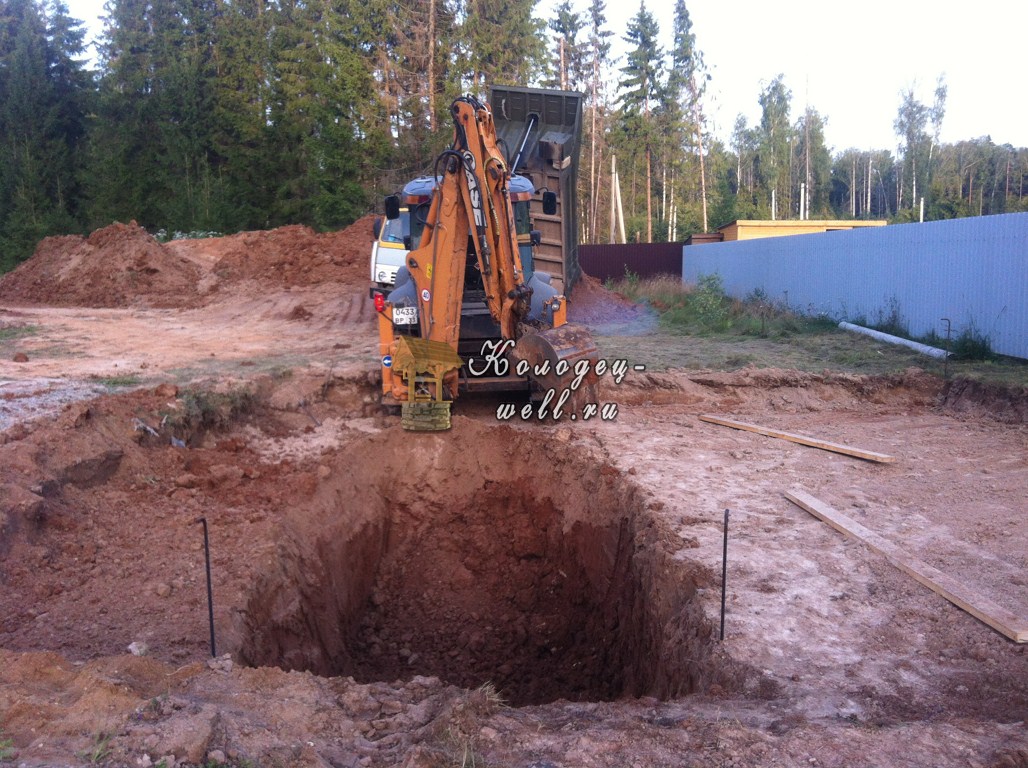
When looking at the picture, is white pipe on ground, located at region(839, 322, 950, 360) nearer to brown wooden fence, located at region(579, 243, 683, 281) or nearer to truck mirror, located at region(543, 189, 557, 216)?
truck mirror, located at region(543, 189, 557, 216)

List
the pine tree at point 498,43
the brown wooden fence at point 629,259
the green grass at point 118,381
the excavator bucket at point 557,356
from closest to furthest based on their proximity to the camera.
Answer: the excavator bucket at point 557,356
the green grass at point 118,381
the brown wooden fence at point 629,259
the pine tree at point 498,43

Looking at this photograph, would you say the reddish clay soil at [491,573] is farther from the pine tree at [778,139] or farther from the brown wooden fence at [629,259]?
the pine tree at [778,139]

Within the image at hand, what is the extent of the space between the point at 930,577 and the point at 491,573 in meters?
4.69

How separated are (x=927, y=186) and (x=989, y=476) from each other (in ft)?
153

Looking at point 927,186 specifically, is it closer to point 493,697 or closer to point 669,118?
point 669,118

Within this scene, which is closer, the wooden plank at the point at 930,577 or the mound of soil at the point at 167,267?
the wooden plank at the point at 930,577

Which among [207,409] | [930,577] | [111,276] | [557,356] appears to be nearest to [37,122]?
[111,276]

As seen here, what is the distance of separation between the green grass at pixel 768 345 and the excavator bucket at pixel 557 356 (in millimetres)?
3436

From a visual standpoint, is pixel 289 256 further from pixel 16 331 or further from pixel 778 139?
pixel 778 139

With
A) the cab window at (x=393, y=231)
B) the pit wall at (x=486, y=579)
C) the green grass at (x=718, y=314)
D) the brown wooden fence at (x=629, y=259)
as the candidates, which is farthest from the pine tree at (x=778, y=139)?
the pit wall at (x=486, y=579)

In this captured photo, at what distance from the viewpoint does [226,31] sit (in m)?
39.0

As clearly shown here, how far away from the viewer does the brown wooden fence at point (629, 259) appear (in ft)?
95.7

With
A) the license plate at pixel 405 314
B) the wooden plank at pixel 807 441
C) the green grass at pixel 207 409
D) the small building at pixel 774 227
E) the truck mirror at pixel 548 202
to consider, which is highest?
the small building at pixel 774 227

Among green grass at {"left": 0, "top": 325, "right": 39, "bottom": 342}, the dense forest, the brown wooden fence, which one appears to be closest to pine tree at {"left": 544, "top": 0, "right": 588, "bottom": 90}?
the dense forest
